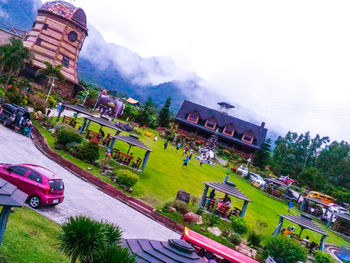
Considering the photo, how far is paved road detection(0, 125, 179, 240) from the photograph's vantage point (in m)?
14.4

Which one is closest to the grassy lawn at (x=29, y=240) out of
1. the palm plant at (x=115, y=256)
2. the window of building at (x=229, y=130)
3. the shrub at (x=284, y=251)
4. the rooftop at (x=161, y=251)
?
the palm plant at (x=115, y=256)

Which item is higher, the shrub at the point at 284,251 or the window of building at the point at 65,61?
the window of building at the point at 65,61

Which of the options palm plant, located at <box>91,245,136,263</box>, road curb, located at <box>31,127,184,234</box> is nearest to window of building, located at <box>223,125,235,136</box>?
road curb, located at <box>31,127,184,234</box>

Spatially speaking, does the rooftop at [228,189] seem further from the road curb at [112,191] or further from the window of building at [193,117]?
the window of building at [193,117]

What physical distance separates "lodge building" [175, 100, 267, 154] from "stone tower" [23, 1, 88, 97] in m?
26.1

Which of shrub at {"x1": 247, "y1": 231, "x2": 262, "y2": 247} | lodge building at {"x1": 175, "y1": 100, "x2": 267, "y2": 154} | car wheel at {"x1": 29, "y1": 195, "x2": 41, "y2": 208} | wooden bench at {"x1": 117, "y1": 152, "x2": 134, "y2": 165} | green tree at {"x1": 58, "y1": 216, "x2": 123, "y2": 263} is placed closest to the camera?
green tree at {"x1": 58, "y1": 216, "x2": 123, "y2": 263}

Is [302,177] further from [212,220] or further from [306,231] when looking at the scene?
[212,220]

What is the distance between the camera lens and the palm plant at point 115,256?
238 inches

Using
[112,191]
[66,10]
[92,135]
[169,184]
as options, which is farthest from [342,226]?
[66,10]

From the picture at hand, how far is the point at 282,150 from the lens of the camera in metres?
84.8

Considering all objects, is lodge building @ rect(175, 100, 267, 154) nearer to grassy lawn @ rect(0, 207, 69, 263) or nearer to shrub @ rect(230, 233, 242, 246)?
shrub @ rect(230, 233, 242, 246)

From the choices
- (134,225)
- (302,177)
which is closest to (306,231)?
(134,225)

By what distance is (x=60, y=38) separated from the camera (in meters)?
56.4

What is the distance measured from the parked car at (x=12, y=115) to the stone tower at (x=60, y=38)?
27866 millimetres
